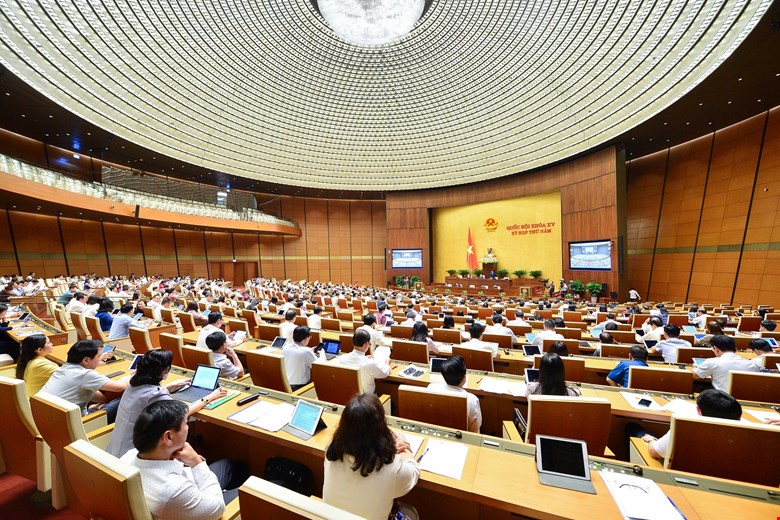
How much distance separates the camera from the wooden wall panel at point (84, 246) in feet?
54.4

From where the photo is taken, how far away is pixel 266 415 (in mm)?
2584

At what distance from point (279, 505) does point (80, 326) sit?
7.95 meters

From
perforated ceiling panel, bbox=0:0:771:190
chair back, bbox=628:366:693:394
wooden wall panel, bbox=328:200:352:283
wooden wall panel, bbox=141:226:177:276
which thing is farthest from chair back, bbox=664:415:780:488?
wooden wall panel, bbox=328:200:352:283

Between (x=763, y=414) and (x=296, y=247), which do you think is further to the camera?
(x=296, y=247)

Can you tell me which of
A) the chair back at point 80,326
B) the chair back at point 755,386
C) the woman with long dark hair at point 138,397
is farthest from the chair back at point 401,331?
the chair back at point 80,326

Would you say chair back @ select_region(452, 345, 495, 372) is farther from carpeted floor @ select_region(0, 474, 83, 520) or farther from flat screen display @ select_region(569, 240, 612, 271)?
flat screen display @ select_region(569, 240, 612, 271)

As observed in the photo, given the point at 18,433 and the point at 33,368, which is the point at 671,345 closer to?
the point at 18,433

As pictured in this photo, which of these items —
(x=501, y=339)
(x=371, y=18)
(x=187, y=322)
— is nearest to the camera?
(x=501, y=339)

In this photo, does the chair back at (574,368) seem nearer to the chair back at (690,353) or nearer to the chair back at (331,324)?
the chair back at (690,353)

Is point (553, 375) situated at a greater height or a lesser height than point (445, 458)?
greater

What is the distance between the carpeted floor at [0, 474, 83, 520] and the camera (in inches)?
89.9

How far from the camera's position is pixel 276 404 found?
111 inches

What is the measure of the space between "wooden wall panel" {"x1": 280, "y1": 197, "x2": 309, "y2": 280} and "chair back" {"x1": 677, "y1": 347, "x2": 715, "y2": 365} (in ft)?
80.5

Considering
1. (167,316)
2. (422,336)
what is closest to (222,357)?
(422,336)
